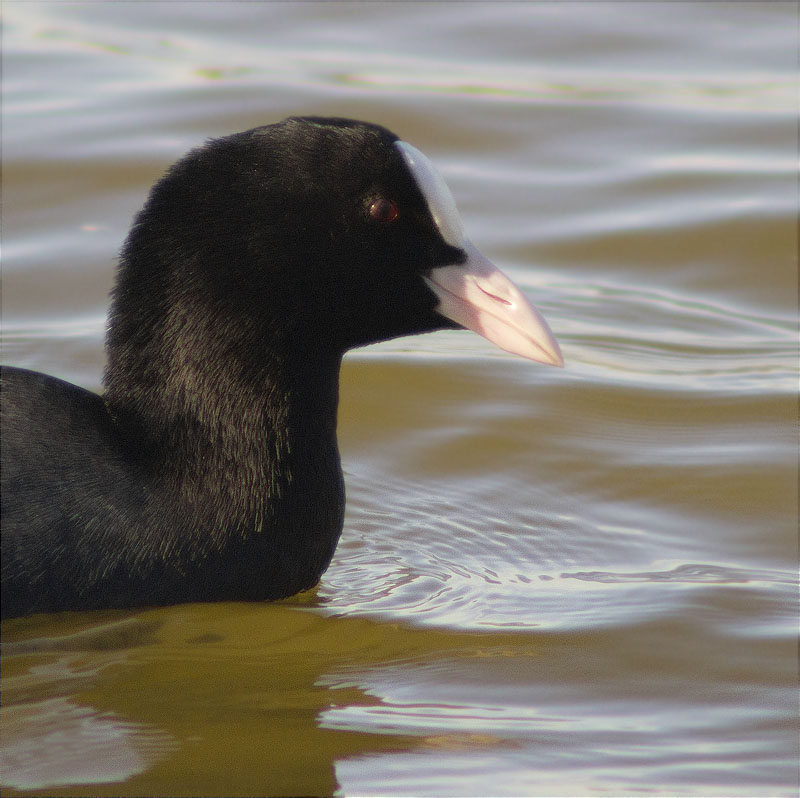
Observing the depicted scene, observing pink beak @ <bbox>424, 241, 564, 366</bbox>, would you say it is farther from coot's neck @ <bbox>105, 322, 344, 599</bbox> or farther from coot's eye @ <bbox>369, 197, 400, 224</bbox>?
coot's neck @ <bbox>105, 322, 344, 599</bbox>

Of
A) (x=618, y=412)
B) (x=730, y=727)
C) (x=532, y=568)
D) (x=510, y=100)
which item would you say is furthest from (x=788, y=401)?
(x=510, y=100)

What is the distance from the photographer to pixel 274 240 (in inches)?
121

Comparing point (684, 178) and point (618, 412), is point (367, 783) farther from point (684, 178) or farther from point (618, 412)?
point (684, 178)

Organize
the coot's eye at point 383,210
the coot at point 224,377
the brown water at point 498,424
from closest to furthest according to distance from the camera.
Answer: the brown water at point 498,424 → the coot at point 224,377 → the coot's eye at point 383,210

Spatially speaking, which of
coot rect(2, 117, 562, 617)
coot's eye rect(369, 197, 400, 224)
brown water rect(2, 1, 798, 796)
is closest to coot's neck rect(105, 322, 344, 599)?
coot rect(2, 117, 562, 617)

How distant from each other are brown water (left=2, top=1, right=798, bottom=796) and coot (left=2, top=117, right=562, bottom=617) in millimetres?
130

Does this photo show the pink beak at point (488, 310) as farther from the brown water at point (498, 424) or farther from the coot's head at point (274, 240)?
the brown water at point (498, 424)

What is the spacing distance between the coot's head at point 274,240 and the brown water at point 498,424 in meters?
0.59

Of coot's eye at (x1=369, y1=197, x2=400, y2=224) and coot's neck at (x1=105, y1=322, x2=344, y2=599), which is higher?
coot's eye at (x1=369, y1=197, x2=400, y2=224)

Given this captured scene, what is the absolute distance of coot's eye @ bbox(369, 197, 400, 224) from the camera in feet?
10.4

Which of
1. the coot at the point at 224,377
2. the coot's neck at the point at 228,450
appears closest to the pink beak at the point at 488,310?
the coot at the point at 224,377

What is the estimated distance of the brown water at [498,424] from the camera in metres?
2.78

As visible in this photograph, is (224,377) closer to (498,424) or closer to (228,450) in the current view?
(228,450)

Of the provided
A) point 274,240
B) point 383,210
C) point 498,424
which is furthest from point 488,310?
point 498,424
